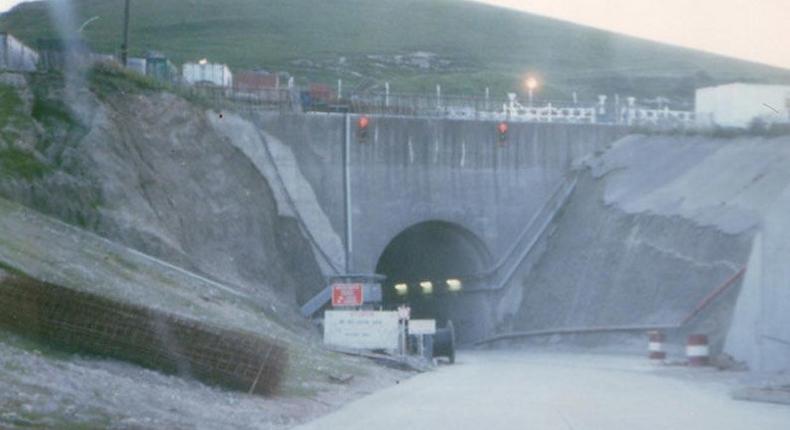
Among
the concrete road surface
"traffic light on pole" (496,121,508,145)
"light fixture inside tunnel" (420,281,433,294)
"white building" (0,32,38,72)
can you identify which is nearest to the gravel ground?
the concrete road surface

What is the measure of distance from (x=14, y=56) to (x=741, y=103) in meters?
30.7

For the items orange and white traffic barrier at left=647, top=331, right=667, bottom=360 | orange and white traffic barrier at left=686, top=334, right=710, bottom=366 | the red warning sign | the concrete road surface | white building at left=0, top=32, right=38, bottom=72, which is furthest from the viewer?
white building at left=0, top=32, right=38, bottom=72

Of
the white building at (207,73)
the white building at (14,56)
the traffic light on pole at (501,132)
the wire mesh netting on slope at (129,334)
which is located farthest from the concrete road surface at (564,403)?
the white building at (207,73)

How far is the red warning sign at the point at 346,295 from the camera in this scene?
46.6m

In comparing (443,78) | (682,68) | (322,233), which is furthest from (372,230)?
(682,68)

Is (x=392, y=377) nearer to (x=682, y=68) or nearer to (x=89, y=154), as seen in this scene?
(x=89, y=154)

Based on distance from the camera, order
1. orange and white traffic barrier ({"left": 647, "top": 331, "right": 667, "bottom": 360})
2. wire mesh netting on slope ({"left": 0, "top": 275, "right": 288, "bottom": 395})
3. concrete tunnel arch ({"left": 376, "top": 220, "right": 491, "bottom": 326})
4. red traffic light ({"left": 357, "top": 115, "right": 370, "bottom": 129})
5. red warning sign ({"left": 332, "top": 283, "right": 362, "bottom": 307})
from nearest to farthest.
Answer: wire mesh netting on slope ({"left": 0, "top": 275, "right": 288, "bottom": 395})
orange and white traffic barrier ({"left": 647, "top": 331, "right": 667, "bottom": 360})
red warning sign ({"left": 332, "top": 283, "right": 362, "bottom": 307})
red traffic light ({"left": 357, "top": 115, "right": 370, "bottom": 129})
concrete tunnel arch ({"left": 376, "top": 220, "right": 491, "bottom": 326})

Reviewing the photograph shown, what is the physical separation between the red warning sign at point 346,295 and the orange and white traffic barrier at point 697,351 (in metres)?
13.2

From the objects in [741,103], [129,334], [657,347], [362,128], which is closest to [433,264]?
[362,128]

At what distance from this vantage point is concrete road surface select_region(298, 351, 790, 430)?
20859mm

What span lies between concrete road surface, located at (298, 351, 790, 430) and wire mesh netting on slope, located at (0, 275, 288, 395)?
1.75 meters

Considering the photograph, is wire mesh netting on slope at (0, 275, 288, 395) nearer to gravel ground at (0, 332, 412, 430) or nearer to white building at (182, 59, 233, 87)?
gravel ground at (0, 332, 412, 430)

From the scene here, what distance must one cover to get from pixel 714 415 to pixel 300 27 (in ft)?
467

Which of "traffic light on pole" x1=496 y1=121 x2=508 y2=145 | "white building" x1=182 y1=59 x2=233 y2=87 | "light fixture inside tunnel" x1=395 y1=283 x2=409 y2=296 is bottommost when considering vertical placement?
"light fixture inside tunnel" x1=395 y1=283 x2=409 y2=296
